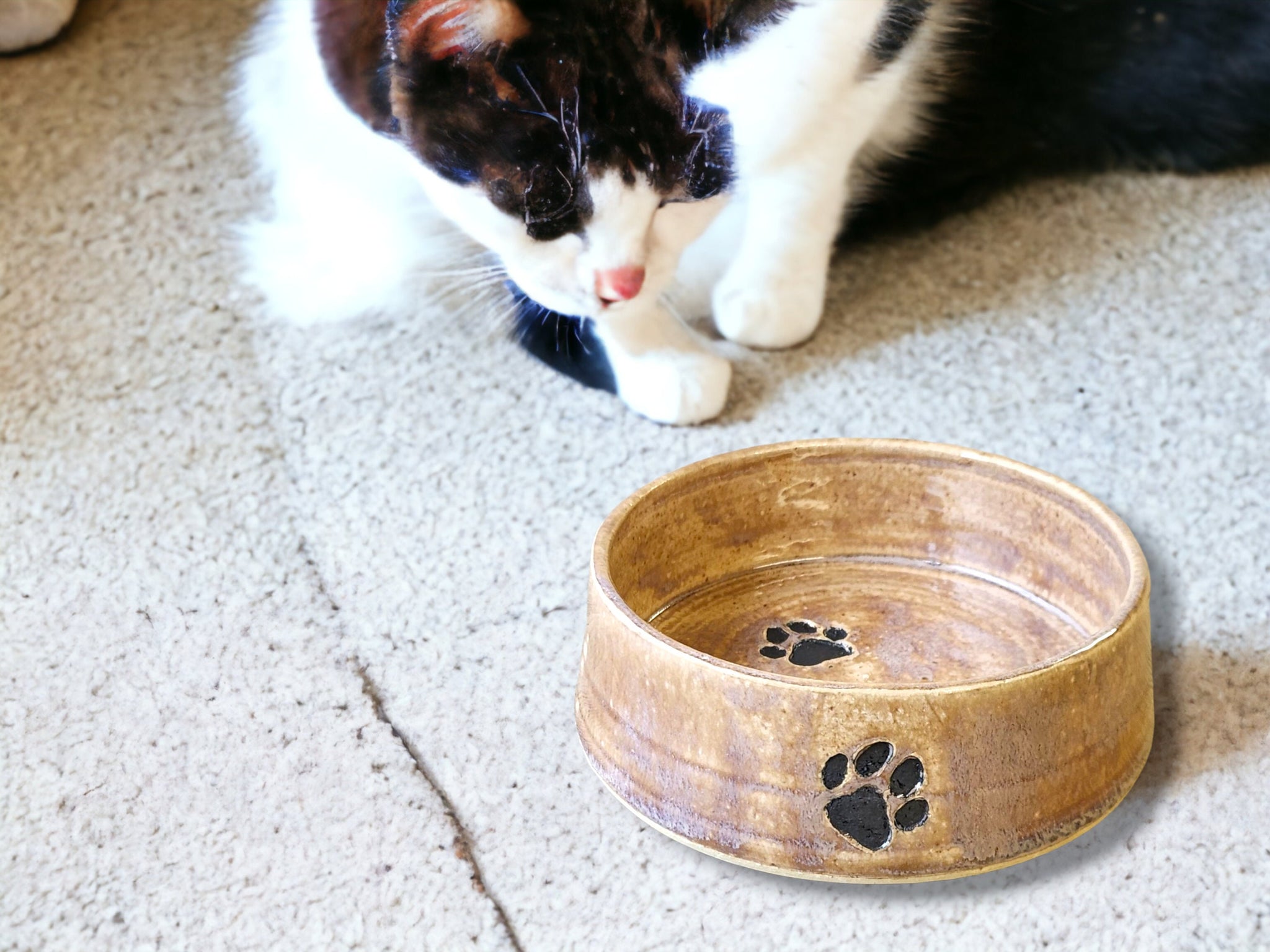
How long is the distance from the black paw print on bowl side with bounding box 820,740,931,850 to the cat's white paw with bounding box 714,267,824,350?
553 millimetres

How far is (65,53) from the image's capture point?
52.5 inches

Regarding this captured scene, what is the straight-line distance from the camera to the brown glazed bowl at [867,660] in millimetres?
606

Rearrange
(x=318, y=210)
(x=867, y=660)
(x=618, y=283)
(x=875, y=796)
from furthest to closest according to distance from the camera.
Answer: (x=318, y=210)
(x=618, y=283)
(x=867, y=660)
(x=875, y=796)

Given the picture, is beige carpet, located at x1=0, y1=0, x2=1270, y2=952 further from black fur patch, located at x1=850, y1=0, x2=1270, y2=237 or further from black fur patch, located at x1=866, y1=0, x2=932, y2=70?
black fur patch, located at x1=866, y1=0, x2=932, y2=70

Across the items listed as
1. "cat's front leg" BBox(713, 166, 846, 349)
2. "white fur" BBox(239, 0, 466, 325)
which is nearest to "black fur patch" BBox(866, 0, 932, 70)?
"cat's front leg" BBox(713, 166, 846, 349)

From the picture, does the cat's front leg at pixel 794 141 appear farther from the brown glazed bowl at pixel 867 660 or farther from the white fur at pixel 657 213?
the brown glazed bowl at pixel 867 660

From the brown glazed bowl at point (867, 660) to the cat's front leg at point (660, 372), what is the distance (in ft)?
0.63

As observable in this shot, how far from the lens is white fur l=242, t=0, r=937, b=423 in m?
0.86

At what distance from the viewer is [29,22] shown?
1.30 m

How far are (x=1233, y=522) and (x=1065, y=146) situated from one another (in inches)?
20.5

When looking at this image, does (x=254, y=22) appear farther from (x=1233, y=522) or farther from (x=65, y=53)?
(x=1233, y=522)

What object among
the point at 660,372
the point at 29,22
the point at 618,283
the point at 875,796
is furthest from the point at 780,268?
the point at 29,22

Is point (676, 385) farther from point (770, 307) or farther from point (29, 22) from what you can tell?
point (29, 22)

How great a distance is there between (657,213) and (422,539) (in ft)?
0.98
